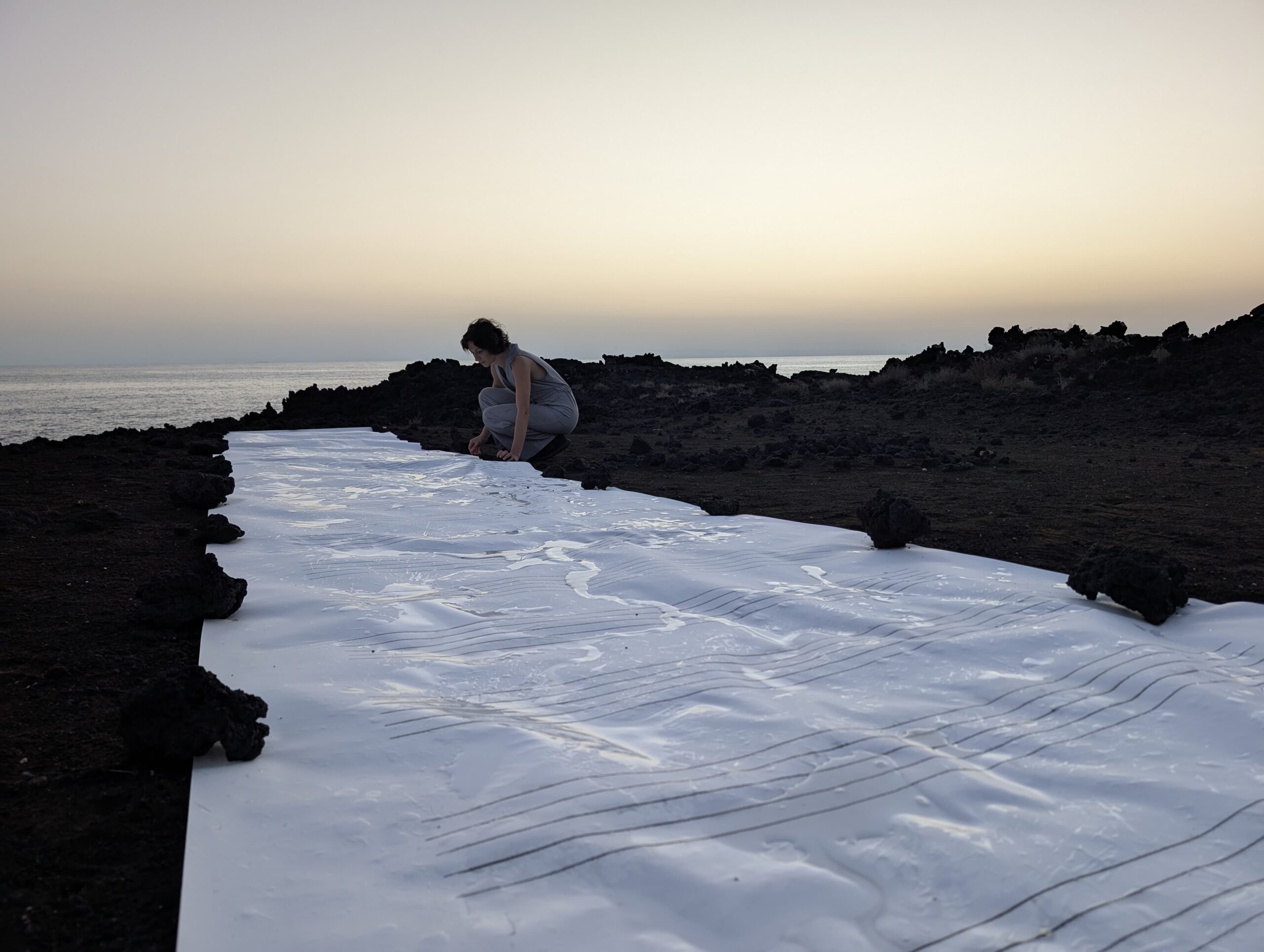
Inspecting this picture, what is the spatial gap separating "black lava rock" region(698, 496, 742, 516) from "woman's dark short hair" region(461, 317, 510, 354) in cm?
250

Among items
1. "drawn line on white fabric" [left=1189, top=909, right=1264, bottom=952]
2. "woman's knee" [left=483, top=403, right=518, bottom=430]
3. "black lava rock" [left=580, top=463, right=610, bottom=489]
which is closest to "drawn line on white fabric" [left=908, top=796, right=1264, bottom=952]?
"drawn line on white fabric" [left=1189, top=909, right=1264, bottom=952]

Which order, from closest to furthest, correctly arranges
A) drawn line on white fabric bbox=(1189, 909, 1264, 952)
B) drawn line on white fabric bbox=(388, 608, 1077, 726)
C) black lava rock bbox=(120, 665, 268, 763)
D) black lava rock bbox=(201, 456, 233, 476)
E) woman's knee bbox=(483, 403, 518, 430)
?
drawn line on white fabric bbox=(1189, 909, 1264, 952)
black lava rock bbox=(120, 665, 268, 763)
drawn line on white fabric bbox=(388, 608, 1077, 726)
black lava rock bbox=(201, 456, 233, 476)
woman's knee bbox=(483, 403, 518, 430)

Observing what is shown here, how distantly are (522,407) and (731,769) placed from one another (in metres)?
4.74

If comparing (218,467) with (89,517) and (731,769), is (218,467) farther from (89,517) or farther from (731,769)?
(731,769)

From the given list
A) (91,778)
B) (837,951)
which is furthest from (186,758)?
(837,951)

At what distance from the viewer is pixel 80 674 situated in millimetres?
2016

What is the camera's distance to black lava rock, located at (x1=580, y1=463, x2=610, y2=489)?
4895mm

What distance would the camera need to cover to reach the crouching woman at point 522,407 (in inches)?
239

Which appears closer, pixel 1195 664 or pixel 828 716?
pixel 828 716

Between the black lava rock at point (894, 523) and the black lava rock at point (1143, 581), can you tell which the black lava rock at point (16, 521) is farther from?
the black lava rock at point (1143, 581)

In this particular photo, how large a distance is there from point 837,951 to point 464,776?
0.72 m

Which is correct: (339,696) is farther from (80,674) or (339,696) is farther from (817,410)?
(817,410)

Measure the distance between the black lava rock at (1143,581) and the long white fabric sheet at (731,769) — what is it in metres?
0.07

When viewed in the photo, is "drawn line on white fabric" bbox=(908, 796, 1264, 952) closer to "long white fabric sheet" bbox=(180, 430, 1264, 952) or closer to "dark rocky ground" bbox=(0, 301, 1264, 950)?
"long white fabric sheet" bbox=(180, 430, 1264, 952)
